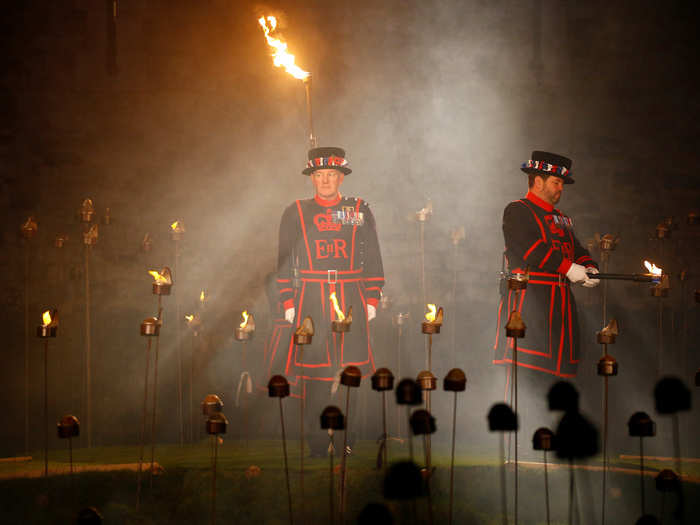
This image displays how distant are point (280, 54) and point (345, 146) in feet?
3.95

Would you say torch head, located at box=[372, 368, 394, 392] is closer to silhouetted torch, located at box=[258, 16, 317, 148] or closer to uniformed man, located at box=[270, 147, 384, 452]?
uniformed man, located at box=[270, 147, 384, 452]

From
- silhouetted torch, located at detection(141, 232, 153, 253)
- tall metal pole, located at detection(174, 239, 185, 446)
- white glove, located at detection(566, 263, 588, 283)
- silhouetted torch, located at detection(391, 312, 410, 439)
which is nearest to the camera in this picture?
white glove, located at detection(566, 263, 588, 283)

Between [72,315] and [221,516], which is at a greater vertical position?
[72,315]

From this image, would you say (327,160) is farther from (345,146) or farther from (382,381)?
(382,381)

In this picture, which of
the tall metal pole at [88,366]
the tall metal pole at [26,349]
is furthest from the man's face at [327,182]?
the tall metal pole at [26,349]

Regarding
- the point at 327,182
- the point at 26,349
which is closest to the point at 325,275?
the point at 327,182

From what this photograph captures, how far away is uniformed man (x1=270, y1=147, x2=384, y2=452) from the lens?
493 centimetres

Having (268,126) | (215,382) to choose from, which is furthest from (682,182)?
(215,382)

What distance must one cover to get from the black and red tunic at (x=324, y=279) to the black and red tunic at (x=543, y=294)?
103 centimetres

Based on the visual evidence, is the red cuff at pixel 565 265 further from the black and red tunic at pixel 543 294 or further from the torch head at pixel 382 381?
the torch head at pixel 382 381

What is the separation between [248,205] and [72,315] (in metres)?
1.94

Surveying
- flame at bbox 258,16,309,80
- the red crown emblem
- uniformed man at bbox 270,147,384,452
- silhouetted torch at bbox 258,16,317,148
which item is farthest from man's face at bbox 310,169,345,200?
flame at bbox 258,16,309,80

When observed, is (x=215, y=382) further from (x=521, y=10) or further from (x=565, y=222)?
(x=521, y=10)

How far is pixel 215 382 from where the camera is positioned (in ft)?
21.4
